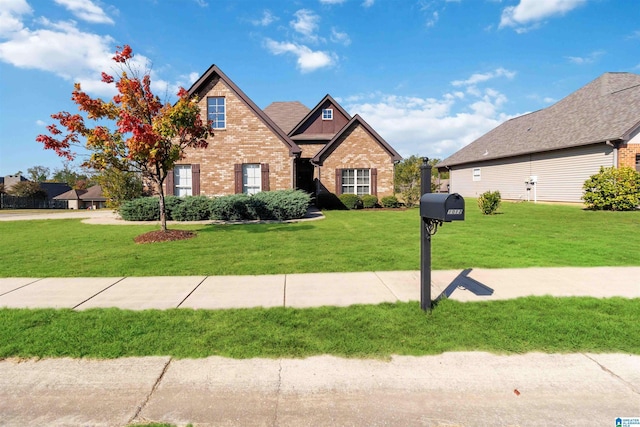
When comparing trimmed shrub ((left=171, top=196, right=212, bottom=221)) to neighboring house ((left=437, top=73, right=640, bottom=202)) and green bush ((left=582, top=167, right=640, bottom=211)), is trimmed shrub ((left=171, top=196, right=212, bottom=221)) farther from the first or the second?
neighboring house ((left=437, top=73, right=640, bottom=202))

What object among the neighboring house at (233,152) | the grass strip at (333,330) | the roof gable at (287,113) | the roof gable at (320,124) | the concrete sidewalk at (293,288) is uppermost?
the roof gable at (287,113)

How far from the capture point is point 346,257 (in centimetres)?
753

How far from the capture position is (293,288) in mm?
5344

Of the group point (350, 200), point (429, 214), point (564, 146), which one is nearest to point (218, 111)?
point (350, 200)

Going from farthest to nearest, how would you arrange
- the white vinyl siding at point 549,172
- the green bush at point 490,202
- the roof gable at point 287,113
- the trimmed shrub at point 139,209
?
the roof gable at point 287,113 → the white vinyl siding at point 549,172 → the green bush at point 490,202 → the trimmed shrub at point 139,209

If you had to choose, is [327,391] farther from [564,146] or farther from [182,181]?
[564,146]

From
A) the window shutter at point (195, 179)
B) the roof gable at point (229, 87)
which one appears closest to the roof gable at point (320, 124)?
the roof gable at point (229, 87)

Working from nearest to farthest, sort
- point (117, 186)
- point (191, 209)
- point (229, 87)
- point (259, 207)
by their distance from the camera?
point (259, 207) → point (191, 209) → point (117, 186) → point (229, 87)

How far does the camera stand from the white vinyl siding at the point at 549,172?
2006cm

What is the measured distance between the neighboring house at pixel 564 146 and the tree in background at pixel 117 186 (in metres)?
26.1

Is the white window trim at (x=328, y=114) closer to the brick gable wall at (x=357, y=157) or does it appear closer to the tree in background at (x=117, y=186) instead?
the brick gable wall at (x=357, y=157)

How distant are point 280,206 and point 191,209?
438 centimetres

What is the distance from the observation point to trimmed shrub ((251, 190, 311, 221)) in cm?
1579

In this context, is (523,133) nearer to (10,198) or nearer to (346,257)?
(346,257)
